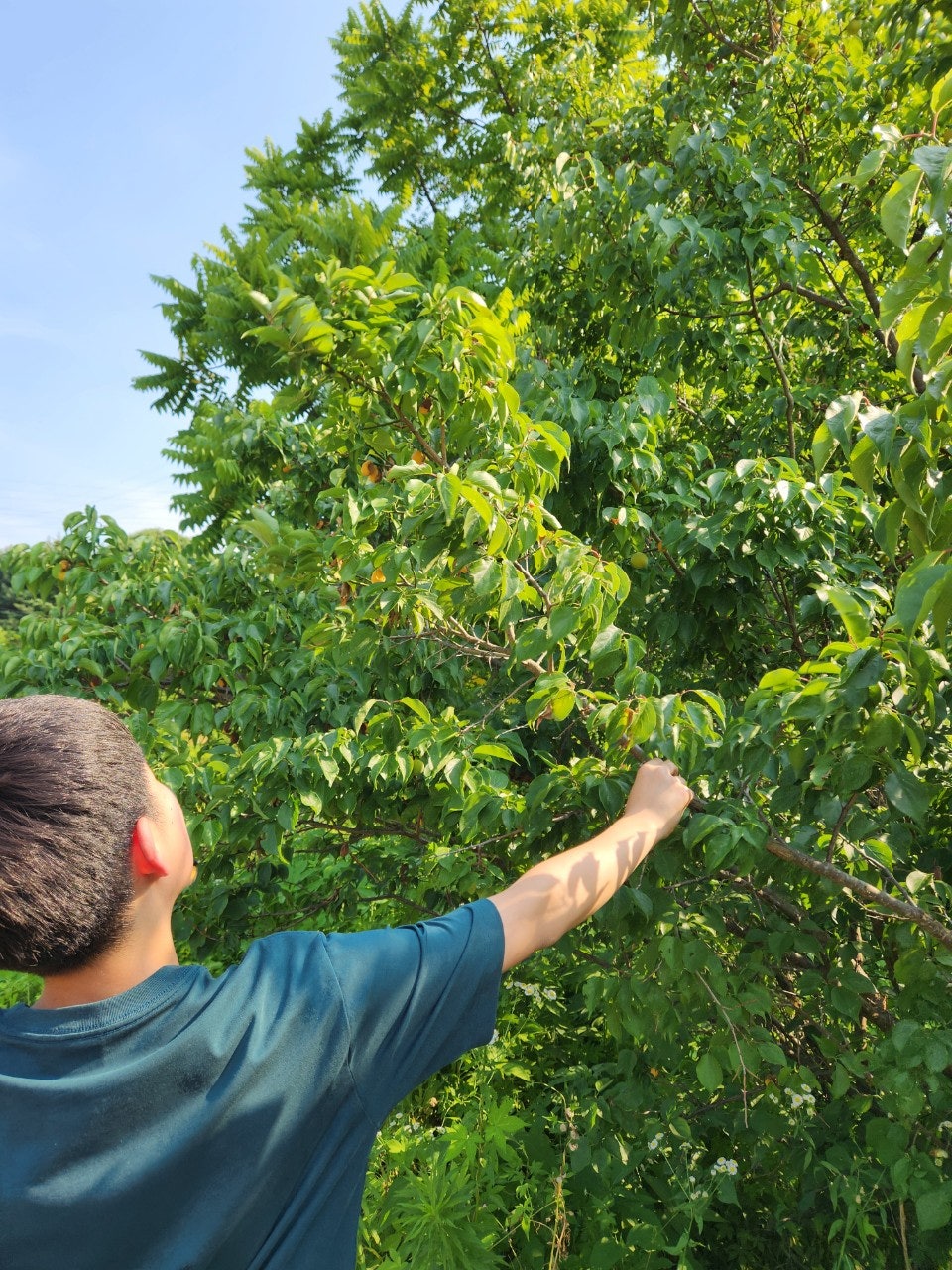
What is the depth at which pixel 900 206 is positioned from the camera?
103 cm

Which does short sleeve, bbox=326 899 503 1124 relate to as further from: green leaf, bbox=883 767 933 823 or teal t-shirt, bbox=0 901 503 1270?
green leaf, bbox=883 767 933 823

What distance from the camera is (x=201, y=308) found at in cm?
1484

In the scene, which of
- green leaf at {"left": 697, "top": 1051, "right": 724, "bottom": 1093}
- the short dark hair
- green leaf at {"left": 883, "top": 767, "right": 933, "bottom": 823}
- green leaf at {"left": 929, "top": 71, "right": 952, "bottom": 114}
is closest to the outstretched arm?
green leaf at {"left": 883, "top": 767, "right": 933, "bottom": 823}

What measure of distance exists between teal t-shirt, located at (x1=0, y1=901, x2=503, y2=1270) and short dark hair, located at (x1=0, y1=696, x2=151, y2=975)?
7 centimetres

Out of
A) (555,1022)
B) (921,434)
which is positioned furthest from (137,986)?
(555,1022)

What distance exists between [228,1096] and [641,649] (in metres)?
1.31

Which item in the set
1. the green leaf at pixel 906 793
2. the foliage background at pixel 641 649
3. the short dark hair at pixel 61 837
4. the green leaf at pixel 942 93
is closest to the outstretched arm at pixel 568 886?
the foliage background at pixel 641 649

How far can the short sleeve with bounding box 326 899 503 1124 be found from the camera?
1021 mm

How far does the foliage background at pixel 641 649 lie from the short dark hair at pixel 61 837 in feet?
2.53

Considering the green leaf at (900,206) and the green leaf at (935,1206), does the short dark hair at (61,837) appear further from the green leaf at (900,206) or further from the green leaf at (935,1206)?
the green leaf at (935,1206)

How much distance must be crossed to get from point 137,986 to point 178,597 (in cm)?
275

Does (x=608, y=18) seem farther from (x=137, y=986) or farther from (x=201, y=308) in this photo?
(x=137, y=986)

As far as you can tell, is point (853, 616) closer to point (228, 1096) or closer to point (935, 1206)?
point (228, 1096)

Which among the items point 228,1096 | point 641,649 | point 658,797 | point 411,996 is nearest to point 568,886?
point 411,996
